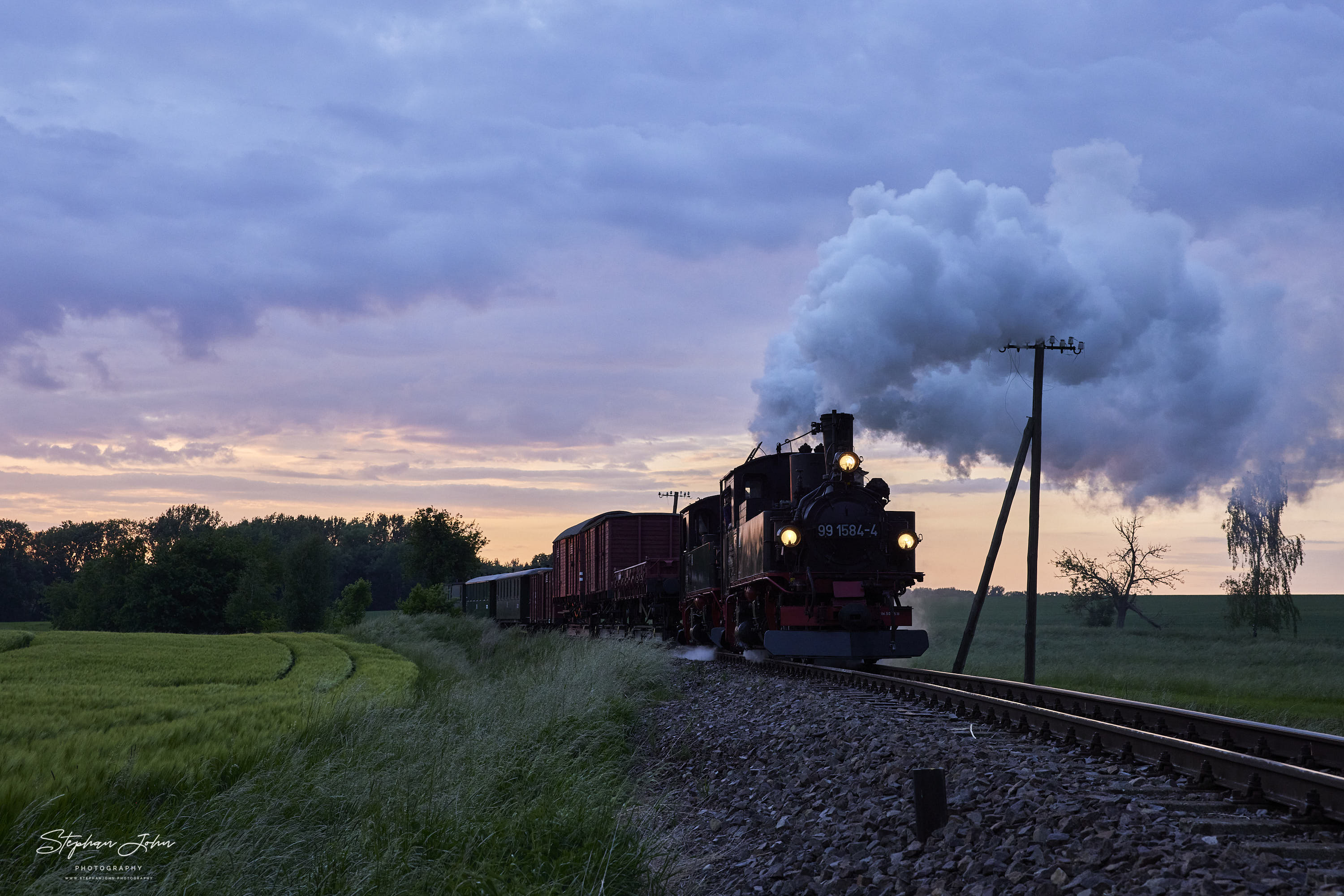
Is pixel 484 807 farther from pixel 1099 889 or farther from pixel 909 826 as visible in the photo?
pixel 1099 889

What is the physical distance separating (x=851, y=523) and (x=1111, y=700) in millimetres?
7124

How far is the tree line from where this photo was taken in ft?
220

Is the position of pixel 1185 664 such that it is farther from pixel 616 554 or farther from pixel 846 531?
pixel 846 531

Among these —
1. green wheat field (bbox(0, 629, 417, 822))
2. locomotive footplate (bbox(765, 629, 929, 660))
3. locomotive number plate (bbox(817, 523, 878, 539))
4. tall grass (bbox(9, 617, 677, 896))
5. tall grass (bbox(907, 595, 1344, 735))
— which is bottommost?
tall grass (bbox(907, 595, 1344, 735))

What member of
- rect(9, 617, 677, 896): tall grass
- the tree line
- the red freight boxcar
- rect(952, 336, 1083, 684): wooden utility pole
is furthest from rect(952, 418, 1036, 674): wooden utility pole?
the tree line

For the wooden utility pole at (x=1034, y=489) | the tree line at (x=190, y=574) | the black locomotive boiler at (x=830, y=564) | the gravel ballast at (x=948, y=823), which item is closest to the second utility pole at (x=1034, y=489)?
the wooden utility pole at (x=1034, y=489)

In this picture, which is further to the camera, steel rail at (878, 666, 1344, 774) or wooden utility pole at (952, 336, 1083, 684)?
wooden utility pole at (952, 336, 1083, 684)

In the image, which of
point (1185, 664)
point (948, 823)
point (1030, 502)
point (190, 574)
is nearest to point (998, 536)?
point (1030, 502)

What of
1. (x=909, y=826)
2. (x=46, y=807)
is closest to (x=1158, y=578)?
(x=909, y=826)

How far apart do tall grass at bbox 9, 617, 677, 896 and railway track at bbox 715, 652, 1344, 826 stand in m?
3.84

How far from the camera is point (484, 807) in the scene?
813cm

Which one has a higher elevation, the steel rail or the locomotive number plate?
the locomotive number plate

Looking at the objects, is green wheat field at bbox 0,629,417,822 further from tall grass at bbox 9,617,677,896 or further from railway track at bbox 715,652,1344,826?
railway track at bbox 715,652,1344,826

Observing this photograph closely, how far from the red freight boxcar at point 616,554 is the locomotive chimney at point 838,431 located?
33.4 feet
